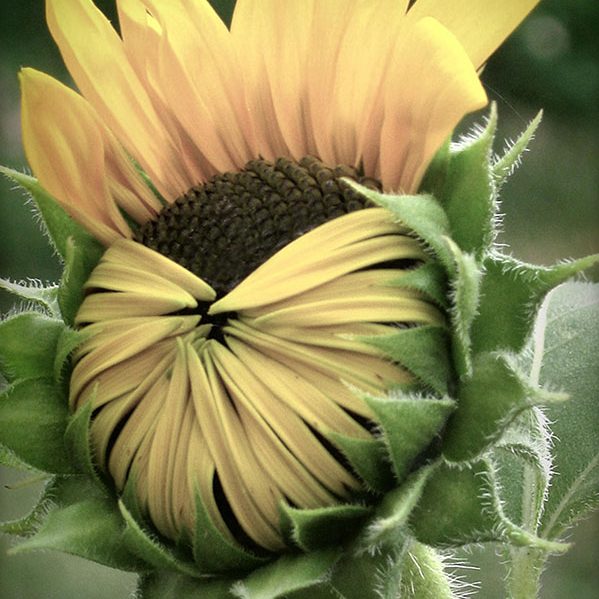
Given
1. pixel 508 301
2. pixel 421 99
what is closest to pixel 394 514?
pixel 508 301

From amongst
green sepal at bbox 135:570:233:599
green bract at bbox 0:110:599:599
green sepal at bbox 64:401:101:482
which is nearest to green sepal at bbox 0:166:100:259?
green bract at bbox 0:110:599:599

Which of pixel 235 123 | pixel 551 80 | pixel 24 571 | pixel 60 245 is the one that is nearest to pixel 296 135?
pixel 235 123

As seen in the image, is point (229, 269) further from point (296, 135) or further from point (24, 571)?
point (24, 571)

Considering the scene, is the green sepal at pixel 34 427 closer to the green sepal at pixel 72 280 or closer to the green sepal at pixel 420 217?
the green sepal at pixel 72 280

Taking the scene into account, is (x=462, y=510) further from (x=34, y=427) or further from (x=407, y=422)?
(x=34, y=427)

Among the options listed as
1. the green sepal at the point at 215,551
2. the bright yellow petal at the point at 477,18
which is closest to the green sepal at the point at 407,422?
the green sepal at the point at 215,551

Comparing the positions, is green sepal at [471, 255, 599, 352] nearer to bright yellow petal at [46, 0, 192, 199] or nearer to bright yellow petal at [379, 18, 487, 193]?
bright yellow petal at [379, 18, 487, 193]

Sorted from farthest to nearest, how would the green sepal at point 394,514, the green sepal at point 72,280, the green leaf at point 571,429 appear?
the green leaf at point 571,429 → the green sepal at point 72,280 → the green sepal at point 394,514
